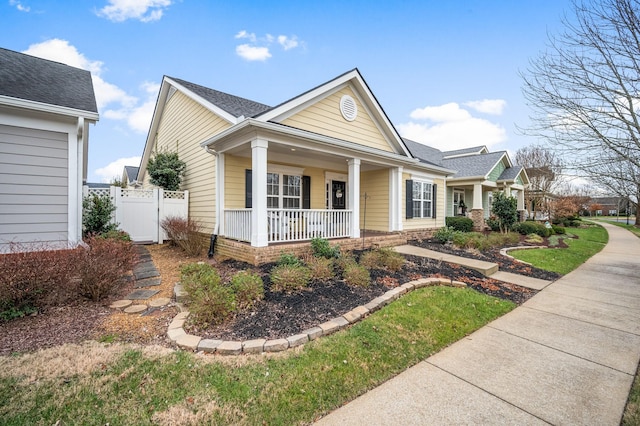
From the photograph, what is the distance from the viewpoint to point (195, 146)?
986 centimetres

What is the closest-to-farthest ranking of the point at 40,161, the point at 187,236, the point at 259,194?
the point at 40,161 < the point at 259,194 < the point at 187,236

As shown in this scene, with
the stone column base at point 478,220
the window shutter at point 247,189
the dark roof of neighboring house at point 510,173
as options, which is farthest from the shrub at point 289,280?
the dark roof of neighboring house at point 510,173

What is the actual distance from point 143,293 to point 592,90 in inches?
383

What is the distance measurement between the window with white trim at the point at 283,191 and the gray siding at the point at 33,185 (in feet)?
17.0

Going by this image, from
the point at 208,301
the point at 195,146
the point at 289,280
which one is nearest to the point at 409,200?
the point at 289,280

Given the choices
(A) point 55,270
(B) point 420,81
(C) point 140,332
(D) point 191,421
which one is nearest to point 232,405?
(D) point 191,421

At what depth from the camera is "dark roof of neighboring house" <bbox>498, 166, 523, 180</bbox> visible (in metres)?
18.5

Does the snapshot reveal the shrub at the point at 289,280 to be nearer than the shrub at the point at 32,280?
No

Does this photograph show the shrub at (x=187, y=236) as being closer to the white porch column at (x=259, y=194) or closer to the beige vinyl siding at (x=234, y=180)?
the beige vinyl siding at (x=234, y=180)

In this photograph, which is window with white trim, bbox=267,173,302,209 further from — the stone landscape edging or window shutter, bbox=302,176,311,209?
the stone landscape edging

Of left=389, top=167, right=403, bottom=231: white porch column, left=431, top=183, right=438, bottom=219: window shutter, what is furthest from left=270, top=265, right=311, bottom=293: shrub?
left=431, top=183, right=438, bottom=219: window shutter

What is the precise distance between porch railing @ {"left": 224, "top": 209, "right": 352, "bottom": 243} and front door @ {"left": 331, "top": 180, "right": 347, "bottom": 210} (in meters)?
2.41

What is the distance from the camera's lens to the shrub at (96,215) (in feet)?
25.6

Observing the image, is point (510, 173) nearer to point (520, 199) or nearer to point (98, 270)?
point (520, 199)
